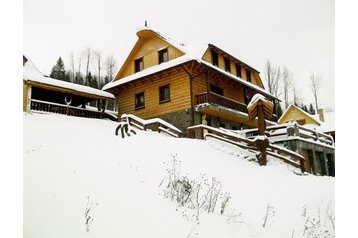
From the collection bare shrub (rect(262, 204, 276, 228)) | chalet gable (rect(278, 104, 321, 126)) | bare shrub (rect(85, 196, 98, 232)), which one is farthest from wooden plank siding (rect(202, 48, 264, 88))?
bare shrub (rect(85, 196, 98, 232))

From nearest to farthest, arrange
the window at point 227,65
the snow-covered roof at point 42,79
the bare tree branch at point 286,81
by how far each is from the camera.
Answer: the snow-covered roof at point 42,79, the bare tree branch at point 286,81, the window at point 227,65

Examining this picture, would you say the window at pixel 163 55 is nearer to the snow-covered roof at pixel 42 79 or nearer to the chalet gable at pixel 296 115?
the snow-covered roof at pixel 42 79

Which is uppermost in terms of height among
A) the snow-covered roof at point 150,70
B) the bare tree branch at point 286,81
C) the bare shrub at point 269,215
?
the snow-covered roof at point 150,70

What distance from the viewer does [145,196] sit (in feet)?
11.4

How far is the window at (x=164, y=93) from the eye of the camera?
32.6 ft

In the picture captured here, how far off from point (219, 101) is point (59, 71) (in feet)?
17.9

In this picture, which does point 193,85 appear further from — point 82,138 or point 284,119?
point 82,138

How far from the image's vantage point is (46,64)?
4277mm

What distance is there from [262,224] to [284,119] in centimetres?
339

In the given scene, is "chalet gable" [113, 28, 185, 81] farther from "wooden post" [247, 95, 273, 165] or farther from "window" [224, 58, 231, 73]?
"wooden post" [247, 95, 273, 165]

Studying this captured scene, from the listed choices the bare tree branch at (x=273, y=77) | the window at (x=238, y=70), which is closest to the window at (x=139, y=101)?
the window at (x=238, y=70)

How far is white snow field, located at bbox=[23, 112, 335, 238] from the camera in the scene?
9.95 ft

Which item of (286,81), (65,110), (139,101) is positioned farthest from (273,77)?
(65,110)
